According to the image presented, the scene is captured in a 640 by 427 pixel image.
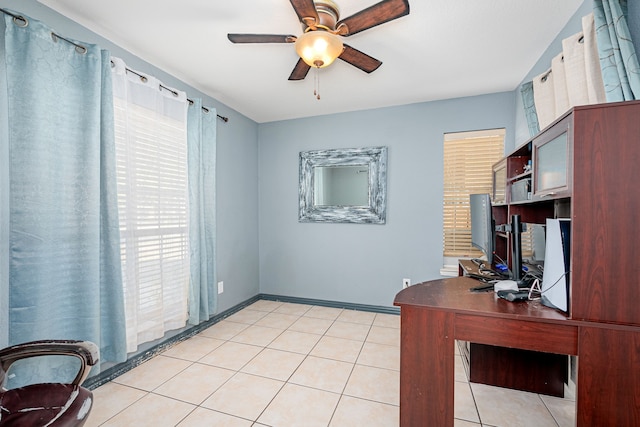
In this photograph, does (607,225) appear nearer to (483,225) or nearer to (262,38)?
(483,225)

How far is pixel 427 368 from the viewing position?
131 cm

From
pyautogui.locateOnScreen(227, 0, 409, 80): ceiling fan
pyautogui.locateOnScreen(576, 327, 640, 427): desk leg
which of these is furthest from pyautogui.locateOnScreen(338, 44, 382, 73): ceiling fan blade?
pyautogui.locateOnScreen(576, 327, 640, 427): desk leg

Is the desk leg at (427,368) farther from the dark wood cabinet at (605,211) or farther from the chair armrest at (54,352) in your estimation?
the chair armrest at (54,352)

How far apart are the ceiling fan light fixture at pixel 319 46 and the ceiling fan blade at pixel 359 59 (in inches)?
8.7

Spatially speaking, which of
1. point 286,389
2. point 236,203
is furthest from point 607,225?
point 236,203

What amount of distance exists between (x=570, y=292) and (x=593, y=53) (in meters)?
1.22

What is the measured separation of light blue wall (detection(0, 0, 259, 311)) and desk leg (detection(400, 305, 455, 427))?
2.31 meters

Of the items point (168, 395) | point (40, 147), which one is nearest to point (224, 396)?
point (168, 395)

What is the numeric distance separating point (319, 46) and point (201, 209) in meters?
1.82

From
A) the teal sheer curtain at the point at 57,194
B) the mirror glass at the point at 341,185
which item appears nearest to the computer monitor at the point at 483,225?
the mirror glass at the point at 341,185

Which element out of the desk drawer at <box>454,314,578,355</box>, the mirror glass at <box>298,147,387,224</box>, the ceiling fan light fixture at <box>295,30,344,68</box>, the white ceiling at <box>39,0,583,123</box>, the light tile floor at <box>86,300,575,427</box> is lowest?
the light tile floor at <box>86,300,575,427</box>

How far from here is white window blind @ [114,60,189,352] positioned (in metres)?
2.03

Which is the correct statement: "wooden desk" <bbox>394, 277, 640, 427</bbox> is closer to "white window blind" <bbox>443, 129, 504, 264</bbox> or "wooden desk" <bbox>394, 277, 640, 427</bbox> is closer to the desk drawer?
the desk drawer

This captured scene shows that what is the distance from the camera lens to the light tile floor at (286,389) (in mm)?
1631
